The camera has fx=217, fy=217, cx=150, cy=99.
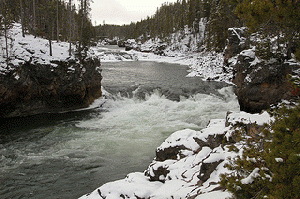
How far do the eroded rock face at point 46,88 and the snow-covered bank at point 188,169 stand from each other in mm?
13352

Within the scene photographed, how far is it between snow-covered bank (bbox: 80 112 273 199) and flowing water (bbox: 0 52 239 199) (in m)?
2.85

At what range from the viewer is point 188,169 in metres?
7.02

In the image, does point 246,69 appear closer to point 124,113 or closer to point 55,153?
point 124,113

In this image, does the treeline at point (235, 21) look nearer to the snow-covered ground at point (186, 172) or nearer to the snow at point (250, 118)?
the snow at point (250, 118)

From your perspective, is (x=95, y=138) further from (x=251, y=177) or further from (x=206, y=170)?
(x=251, y=177)

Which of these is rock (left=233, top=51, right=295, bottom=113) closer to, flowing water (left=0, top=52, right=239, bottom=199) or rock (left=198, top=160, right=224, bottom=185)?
flowing water (left=0, top=52, right=239, bottom=199)

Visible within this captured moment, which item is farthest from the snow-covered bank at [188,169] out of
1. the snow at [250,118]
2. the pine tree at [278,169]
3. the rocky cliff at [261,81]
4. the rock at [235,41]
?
the rock at [235,41]

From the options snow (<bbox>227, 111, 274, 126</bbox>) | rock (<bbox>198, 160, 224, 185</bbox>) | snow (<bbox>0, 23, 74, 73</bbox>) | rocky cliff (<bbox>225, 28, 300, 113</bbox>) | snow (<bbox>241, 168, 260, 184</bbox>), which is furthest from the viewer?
snow (<bbox>0, 23, 74, 73</bbox>)

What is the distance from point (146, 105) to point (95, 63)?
303 inches

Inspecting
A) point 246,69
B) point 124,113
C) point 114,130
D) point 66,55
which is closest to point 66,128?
point 114,130

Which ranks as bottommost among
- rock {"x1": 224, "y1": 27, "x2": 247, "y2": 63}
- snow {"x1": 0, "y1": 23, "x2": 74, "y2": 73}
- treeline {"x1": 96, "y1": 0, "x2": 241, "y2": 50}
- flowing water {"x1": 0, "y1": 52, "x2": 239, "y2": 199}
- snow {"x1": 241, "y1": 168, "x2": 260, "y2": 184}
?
flowing water {"x1": 0, "y1": 52, "x2": 239, "y2": 199}

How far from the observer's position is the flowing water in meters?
9.64

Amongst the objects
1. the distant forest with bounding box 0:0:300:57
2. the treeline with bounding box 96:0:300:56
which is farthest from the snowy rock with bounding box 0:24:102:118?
the treeline with bounding box 96:0:300:56

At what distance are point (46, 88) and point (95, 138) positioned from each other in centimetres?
812
